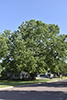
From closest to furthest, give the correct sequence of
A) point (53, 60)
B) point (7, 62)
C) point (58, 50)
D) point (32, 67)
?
1. point (32, 67)
2. point (58, 50)
3. point (53, 60)
4. point (7, 62)

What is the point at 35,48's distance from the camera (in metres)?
44.2

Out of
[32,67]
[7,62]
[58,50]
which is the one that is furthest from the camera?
[7,62]

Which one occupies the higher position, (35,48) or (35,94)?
(35,48)

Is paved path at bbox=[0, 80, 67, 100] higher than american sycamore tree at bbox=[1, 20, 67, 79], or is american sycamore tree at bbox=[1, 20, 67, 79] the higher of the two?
american sycamore tree at bbox=[1, 20, 67, 79]

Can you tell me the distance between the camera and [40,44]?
45.3 meters

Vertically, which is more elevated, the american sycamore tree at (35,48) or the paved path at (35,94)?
the american sycamore tree at (35,48)

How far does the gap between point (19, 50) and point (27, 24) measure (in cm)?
1030

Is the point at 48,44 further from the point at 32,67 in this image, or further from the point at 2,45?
the point at 2,45

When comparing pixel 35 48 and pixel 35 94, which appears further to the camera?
pixel 35 48

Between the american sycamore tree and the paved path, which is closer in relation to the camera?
the paved path

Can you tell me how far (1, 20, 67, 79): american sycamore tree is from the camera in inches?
1610

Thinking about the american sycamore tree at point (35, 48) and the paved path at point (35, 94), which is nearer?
the paved path at point (35, 94)

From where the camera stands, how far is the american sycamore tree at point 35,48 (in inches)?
1610

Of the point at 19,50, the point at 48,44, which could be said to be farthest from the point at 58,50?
the point at 19,50
